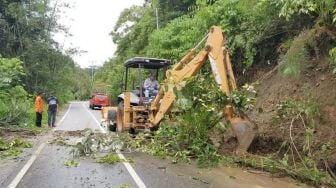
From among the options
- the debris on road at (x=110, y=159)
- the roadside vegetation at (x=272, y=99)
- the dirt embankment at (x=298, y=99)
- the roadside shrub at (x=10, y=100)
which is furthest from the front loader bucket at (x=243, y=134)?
the roadside shrub at (x=10, y=100)

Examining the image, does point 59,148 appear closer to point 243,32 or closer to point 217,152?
point 217,152

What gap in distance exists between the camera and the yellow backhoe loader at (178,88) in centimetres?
1080

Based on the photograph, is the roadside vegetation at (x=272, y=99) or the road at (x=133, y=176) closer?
the road at (x=133, y=176)

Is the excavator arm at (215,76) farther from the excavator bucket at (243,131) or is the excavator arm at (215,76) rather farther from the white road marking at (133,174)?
the white road marking at (133,174)

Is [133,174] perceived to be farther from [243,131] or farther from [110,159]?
[243,131]

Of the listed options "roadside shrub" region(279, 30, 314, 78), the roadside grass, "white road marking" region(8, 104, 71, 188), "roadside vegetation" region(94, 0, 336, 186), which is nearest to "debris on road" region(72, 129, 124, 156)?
"roadside vegetation" region(94, 0, 336, 186)

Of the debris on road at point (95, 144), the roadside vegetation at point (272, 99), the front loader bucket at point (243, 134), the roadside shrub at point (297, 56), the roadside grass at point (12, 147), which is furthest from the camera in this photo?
the roadside grass at point (12, 147)

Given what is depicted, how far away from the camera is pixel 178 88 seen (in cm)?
1130

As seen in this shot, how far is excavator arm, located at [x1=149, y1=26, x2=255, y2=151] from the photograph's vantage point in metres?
10.7

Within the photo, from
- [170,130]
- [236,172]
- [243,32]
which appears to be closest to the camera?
[236,172]

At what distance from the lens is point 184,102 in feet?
36.4

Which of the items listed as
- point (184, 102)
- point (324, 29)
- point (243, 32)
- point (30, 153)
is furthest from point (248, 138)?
point (243, 32)

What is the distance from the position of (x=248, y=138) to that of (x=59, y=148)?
595 cm

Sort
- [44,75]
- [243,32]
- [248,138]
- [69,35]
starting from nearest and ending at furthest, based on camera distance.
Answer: [248,138], [243,32], [44,75], [69,35]
